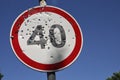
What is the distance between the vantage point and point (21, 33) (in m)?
2.70

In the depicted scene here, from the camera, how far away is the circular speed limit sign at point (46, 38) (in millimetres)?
2607

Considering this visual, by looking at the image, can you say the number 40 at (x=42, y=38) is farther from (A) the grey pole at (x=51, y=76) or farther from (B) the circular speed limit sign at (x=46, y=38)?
(A) the grey pole at (x=51, y=76)

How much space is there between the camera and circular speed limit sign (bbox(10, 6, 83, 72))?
8.55ft

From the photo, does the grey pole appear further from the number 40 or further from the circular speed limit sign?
the number 40

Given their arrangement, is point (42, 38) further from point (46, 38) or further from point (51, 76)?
point (51, 76)

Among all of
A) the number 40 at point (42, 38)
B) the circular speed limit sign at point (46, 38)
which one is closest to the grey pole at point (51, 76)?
the circular speed limit sign at point (46, 38)

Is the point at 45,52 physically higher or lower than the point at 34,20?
lower

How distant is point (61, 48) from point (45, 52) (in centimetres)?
14

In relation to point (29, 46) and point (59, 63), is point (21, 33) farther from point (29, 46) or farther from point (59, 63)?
point (59, 63)

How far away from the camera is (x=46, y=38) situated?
2.66 metres

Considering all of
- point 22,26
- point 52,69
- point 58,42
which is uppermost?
point 22,26

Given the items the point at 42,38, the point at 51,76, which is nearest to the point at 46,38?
the point at 42,38

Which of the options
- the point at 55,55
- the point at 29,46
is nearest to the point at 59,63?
the point at 55,55

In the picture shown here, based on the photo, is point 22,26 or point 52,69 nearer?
point 52,69
